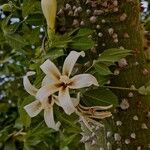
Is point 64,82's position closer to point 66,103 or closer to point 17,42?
point 66,103

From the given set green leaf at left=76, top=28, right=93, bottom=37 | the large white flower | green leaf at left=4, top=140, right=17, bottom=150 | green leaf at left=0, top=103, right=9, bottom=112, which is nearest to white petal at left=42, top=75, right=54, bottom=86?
the large white flower

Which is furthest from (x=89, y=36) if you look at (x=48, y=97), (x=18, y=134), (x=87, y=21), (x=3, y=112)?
(x=3, y=112)

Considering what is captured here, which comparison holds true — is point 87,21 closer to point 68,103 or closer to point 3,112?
point 68,103

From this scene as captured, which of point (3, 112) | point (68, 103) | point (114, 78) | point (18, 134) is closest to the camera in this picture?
point (68, 103)

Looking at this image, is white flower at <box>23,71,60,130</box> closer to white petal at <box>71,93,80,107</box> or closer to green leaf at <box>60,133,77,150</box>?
white petal at <box>71,93,80,107</box>

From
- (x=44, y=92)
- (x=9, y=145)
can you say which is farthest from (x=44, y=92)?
(x=9, y=145)
